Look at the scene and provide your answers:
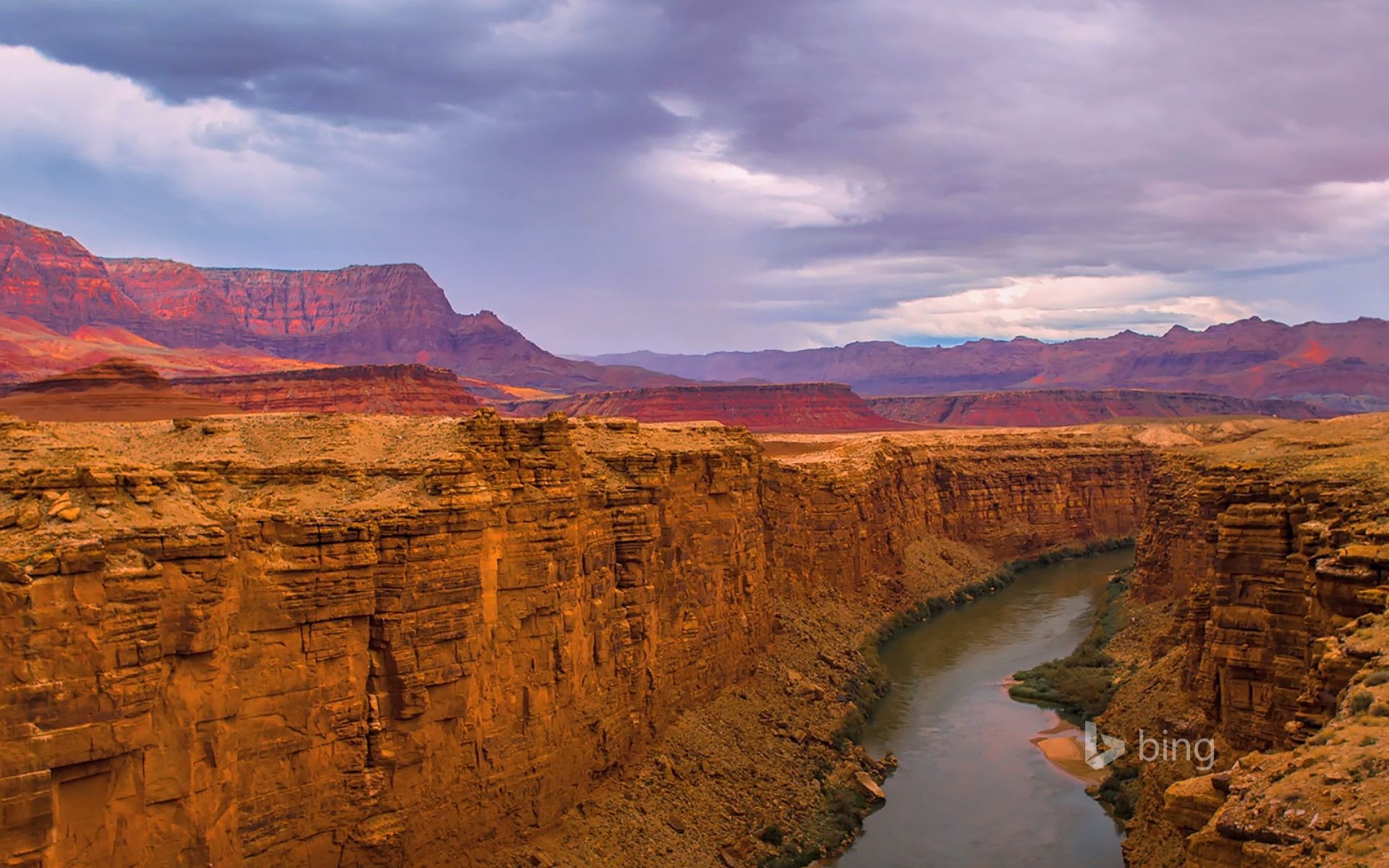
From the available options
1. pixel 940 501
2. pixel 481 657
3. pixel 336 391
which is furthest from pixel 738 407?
pixel 481 657

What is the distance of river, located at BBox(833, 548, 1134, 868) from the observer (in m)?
25.5

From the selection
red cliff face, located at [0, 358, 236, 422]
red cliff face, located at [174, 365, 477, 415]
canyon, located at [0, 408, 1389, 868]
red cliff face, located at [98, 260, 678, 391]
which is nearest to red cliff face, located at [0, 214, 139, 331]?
red cliff face, located at [98, 260, 678, 391]

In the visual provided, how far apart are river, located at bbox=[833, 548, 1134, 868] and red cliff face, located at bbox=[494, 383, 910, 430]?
6775cm

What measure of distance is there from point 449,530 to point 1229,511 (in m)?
13.8

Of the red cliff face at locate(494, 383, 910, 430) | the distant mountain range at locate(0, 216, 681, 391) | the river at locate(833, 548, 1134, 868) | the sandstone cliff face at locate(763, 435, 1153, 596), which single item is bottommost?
the river at locate(833, 548, 1134, 868)

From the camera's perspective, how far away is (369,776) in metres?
17.0

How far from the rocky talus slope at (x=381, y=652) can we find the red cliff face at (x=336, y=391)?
44.1 m

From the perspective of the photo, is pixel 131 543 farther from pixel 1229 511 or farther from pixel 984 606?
pixel 984 606

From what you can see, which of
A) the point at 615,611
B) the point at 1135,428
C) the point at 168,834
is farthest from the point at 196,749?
the point at 1135,428

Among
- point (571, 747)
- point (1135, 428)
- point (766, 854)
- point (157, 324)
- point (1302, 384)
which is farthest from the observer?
point (1302, 384)

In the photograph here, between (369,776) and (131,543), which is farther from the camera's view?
(369,776)

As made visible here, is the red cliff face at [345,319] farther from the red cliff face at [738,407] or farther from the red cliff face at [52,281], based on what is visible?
the red cliff face at [738,407]

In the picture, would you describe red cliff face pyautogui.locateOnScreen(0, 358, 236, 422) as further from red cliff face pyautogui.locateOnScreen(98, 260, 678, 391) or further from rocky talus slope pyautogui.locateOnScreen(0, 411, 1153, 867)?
red cliff face pyautogui.locateOnScreen(98, 260, 678, 391)

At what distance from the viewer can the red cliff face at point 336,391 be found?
232 ft
